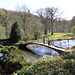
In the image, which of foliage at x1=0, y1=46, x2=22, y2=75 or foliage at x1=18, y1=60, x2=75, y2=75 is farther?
foliage at x1=0, y1=46, x2=22, y2=75

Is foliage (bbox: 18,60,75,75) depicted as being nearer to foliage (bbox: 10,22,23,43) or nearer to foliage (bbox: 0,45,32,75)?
foliage (bbox: 0,45,32,75)

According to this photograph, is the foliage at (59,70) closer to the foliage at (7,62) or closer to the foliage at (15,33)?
the foliage at (7,62)

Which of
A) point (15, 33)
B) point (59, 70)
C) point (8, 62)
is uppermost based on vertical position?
point (15, 33)

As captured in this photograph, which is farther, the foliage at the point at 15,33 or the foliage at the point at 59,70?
the foliage at the point at 15,33

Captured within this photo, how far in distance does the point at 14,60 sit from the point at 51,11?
107 ft

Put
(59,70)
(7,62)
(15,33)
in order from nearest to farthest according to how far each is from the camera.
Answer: (59,70), (7,62), (15,33)

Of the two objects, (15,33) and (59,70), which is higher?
(15,33)

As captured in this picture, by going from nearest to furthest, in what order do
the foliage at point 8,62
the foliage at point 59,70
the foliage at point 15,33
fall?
the foliage at point 59,70 < the foliage at point 8,62 < the foliage at point 15,33

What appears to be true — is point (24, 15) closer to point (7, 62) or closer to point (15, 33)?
point (15, 33)

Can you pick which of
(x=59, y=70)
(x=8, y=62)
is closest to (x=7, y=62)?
(x=8, y=62)

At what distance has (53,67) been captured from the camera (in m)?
→ 4.27

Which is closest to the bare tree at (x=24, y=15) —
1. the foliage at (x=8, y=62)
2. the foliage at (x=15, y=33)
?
the foliage at (x=15, y=33)

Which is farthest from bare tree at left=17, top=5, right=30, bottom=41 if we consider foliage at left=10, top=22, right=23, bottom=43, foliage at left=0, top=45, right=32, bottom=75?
foliage at left=0, top=45, right=32, bottom=75

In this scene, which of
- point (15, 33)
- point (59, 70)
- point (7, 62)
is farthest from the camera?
point (15, 33)
